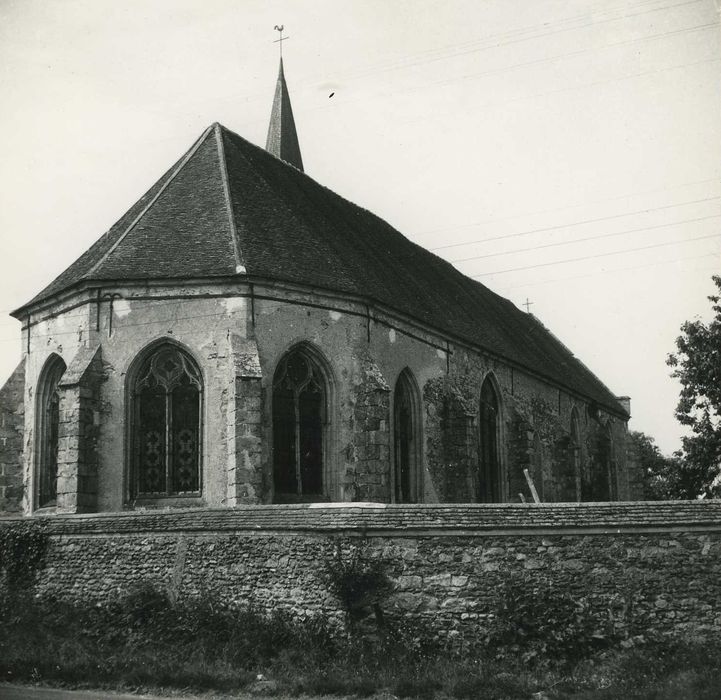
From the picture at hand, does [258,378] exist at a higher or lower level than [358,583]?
higher

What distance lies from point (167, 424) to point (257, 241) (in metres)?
4.62

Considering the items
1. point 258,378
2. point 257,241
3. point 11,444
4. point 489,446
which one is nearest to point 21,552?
point 258,378

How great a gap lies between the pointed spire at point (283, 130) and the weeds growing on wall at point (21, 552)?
21967 mm

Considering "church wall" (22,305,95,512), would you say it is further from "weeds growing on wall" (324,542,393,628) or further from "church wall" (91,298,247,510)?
"weeds growing on wall" (324,542,393,628)

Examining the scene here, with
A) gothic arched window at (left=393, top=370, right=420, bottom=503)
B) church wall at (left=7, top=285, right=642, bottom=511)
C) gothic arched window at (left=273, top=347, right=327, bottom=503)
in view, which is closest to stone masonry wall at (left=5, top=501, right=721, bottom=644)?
church wall at (left=7, top=285, right=642, bottom=511)

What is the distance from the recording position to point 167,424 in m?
20.6

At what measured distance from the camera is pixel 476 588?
13242mm

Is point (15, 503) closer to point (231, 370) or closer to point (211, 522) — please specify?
point (231, 370)

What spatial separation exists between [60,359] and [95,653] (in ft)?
32.3

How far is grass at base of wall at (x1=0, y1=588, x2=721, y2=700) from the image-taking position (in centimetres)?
1151

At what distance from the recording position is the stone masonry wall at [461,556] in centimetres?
1284

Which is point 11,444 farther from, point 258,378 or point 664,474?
point 664,474

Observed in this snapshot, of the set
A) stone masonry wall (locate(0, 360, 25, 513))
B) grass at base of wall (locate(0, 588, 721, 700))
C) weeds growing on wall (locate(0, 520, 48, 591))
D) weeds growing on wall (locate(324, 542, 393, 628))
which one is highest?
stone masonry wall (locate(0, 360, 25, 513))

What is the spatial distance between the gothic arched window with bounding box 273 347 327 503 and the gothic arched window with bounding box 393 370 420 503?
8.81ft
